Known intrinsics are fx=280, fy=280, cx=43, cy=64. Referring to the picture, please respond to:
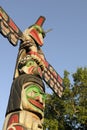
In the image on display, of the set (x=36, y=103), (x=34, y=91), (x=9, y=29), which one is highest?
(x=9, y=29)

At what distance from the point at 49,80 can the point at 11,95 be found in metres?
2.62

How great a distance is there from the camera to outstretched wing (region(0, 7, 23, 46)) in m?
9.17

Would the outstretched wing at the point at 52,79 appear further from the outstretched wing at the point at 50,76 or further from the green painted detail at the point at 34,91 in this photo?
the green painted detail at the point at 34,91

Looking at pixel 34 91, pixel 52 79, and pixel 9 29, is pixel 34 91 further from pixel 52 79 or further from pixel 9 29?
pixel 52 79

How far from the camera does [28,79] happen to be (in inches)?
333

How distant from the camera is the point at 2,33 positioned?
29.6ft

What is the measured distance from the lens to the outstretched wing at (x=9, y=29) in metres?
9.17

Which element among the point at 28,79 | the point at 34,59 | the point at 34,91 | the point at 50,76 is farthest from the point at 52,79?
the point at 34,91

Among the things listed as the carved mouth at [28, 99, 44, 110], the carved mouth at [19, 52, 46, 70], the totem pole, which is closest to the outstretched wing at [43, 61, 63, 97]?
the totem pole

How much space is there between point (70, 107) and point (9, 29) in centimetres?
798

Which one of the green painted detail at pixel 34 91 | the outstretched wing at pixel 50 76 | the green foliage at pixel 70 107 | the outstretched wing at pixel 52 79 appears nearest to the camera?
the green painted detail at pixel 34 91

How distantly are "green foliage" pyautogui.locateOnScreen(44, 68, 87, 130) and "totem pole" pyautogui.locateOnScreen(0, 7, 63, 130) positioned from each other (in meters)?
4.97

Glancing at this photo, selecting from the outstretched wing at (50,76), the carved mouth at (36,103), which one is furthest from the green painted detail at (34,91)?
the outstretched wing at (50,76)

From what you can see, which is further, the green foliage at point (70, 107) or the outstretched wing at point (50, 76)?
the green foliage at point (70, 107)
